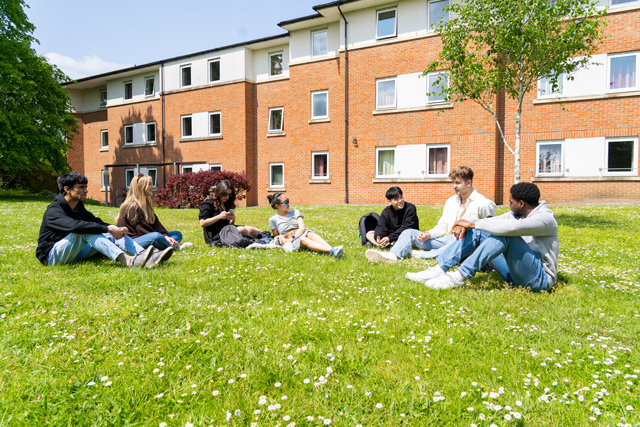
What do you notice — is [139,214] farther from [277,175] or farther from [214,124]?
[214,124]

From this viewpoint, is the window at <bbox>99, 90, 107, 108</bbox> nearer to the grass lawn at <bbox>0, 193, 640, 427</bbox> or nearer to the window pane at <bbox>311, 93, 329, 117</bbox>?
the window pane at <bbox>311, 93, 329, 117</bbox>

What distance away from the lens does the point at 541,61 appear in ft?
37.7

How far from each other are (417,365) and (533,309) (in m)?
1.95

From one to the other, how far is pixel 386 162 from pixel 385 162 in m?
0.05

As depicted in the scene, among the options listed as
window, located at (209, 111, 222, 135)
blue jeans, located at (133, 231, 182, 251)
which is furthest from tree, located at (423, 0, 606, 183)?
window, located at (209, 111, 222, 135)

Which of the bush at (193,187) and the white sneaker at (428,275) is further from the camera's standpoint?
the bush at (193,187)

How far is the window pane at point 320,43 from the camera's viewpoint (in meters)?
23.0

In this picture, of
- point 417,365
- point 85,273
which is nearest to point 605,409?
point 417,365

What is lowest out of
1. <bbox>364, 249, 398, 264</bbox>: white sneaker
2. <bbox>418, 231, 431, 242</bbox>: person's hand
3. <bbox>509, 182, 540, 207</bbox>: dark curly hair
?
<bbox>364, 249, 398, 264</bbox>: white sneaker

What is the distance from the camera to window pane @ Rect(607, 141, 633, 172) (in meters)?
17.1

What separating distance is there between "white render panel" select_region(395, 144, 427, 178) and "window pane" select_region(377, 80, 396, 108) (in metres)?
2.35

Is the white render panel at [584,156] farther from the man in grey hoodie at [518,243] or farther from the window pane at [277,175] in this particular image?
the man in grey hoodie at [518,243]

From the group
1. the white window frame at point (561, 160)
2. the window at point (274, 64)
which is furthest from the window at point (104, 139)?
the white window frame at point (561, 160)

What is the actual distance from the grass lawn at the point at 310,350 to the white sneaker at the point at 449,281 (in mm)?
159
